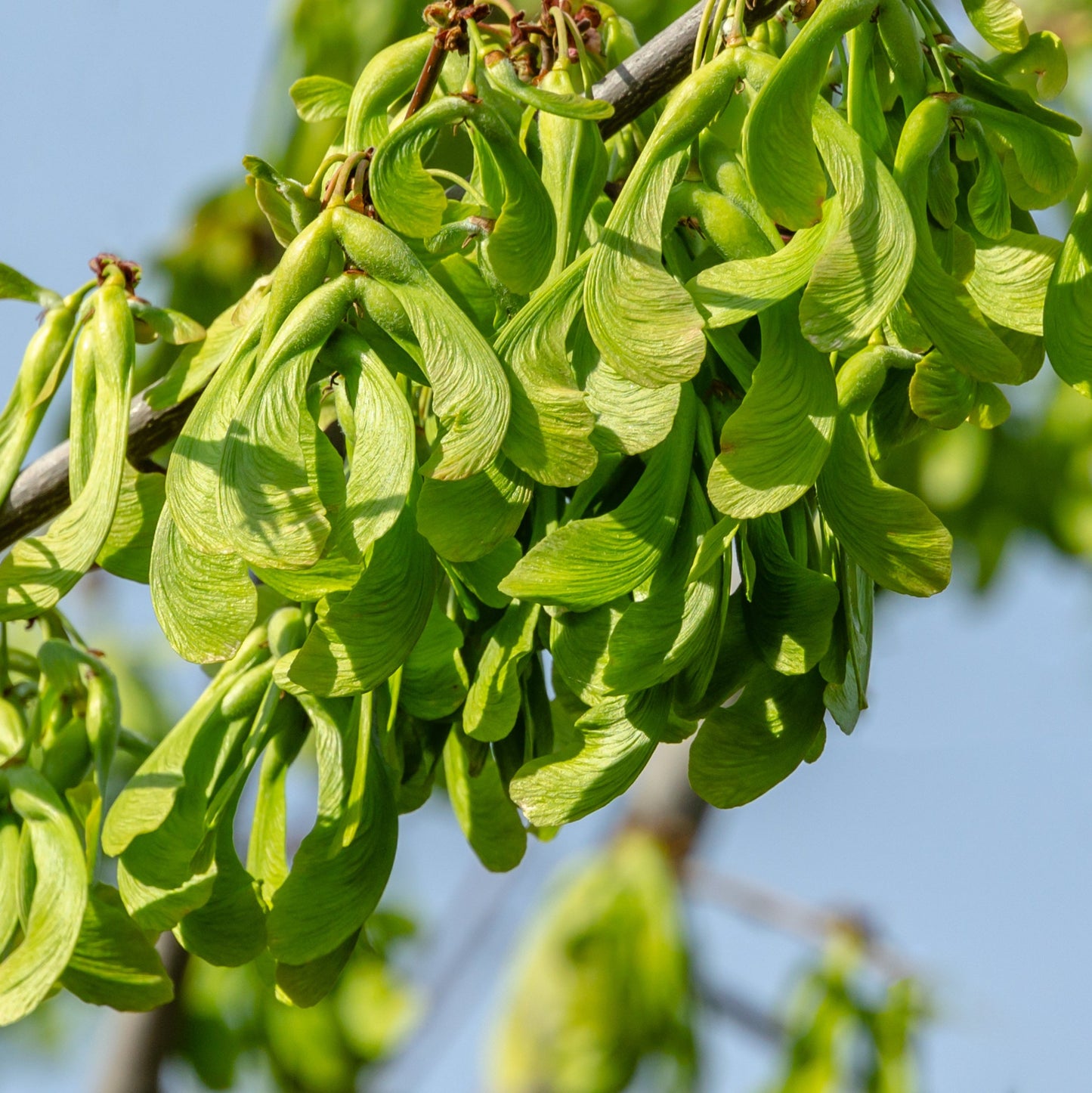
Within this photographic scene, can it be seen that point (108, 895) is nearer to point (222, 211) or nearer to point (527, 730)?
point (527, 730)

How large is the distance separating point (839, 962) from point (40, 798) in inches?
104

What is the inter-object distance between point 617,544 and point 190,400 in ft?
1.74

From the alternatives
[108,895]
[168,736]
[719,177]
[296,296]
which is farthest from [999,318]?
[108,895]

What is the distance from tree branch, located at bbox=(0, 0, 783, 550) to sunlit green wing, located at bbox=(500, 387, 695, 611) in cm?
34

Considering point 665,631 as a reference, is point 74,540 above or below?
above

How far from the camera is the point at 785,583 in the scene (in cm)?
80

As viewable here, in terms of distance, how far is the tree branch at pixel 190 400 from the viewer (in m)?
1.04

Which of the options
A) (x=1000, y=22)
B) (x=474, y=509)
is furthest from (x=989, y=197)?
(x=474, y=509)

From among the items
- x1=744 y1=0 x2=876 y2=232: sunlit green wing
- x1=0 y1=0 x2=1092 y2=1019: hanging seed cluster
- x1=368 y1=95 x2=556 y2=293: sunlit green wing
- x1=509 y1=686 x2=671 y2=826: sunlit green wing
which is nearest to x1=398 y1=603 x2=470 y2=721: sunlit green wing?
x1=0 y1=0 x2=1092 y2=1019: hanging seed cluster

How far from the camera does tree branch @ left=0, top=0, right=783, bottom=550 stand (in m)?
1.04

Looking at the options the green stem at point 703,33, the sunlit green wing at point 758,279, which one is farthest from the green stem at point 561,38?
the sunlit green wing at point 758,279

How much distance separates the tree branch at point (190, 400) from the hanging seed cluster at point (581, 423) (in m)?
0.08

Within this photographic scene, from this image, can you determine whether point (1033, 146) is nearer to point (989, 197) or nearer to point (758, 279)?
point (989, 197)

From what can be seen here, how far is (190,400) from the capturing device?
115 centimetres
